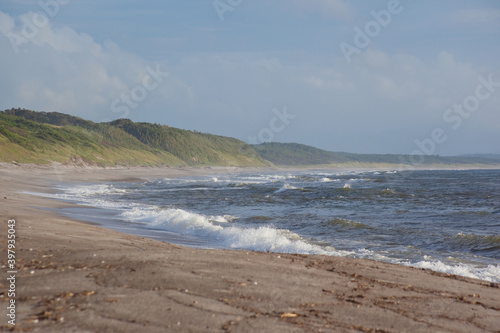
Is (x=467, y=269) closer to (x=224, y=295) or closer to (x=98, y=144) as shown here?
(x=224, y=295)

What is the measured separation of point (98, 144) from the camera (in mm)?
108500

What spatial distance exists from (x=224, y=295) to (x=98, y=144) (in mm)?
108503

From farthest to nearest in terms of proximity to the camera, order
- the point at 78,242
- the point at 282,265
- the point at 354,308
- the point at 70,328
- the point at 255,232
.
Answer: the point at 255,232
the point at 78,242
the point at 282,265
the point at 354,308
the point at 70,328

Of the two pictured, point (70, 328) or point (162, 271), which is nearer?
point (70, 328)

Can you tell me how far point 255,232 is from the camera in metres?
16.7

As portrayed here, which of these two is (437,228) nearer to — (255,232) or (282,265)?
(255,232)

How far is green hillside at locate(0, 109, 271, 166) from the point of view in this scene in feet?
250

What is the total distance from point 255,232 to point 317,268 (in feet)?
25.3

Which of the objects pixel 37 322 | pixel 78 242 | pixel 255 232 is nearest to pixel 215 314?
pixel 37 322

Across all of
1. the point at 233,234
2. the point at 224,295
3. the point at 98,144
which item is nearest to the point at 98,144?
the point at 98,144

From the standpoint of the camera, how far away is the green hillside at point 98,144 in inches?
3000

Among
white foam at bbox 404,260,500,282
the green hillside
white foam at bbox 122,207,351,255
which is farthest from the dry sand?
the green hillside

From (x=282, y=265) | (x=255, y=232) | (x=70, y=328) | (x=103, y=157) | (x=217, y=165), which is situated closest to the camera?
(x=70, y=328)

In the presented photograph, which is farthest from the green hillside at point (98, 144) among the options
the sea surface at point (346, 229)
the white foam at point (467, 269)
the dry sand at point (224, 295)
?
the white foam at point (467, 269)
